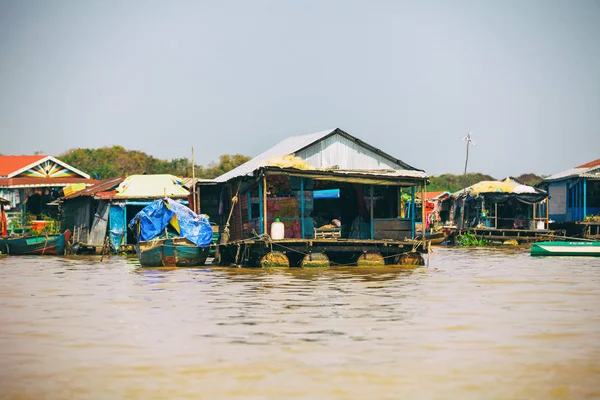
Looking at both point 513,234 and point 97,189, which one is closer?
point 97,189

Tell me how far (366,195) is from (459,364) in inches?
640

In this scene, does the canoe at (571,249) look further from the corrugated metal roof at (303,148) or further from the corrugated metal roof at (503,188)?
the corrugated metal roof at (503,188)

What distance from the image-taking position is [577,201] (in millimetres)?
39500

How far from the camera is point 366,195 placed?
24.4m

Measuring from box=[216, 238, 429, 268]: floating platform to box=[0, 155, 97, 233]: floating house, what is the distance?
18.9 metres

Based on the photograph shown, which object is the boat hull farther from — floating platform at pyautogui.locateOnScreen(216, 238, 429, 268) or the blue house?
the blue house

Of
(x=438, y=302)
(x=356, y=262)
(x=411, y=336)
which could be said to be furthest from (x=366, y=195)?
(x=411, y=336)

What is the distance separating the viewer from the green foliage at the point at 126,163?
2400 inches

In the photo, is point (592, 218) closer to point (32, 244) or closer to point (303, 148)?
point (303, 148)

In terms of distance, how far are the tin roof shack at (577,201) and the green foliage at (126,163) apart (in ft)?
93.5

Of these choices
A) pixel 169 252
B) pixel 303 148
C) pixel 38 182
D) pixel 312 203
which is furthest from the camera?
pixel 38 182

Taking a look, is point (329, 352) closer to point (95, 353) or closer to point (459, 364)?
point (459, 364)

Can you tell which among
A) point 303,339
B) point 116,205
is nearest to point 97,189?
point 116,205

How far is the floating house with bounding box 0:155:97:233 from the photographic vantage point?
38531 mm
